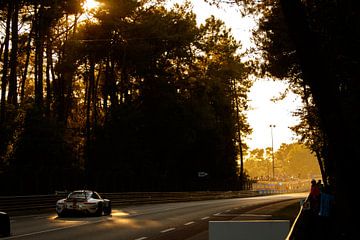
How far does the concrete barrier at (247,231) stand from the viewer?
6.92 metres

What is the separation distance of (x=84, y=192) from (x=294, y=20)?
19.1 meters

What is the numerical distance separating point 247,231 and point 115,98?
5038 centimetres

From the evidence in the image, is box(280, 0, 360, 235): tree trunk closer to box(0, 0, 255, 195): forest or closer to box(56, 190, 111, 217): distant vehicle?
box(56, 190, 111, 217): distant vehicle

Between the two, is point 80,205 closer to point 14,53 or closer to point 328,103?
point 14,53

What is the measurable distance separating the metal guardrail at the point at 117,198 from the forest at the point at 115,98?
9.05 ft

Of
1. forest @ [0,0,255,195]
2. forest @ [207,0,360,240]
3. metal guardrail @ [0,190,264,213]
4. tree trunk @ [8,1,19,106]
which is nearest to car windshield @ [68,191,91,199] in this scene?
metal guardrail @ [0,190,264,213]

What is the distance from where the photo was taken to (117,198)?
37375 mm

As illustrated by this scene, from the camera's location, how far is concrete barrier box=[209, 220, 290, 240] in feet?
22.7

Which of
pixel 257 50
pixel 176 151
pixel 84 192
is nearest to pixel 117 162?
pixel 176 151

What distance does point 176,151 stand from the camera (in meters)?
60.2

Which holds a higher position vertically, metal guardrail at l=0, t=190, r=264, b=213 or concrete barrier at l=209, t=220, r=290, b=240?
metal guardrail at l=0, t=190, r=264, b=213

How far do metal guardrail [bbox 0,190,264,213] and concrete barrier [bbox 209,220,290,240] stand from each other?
20.3 metres

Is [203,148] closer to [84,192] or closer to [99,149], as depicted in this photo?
[99,149]

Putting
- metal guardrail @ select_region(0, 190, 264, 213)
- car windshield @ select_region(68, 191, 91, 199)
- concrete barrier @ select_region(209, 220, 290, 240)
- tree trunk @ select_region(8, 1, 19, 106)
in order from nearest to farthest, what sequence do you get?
1. concrete barrier @ select_region(209, 220, 290, 240)
2. car windshield @ select_region(68, 191, 91, 199)
3. metal guardrail @ select_region(0, 190, 264, 213)
4. tree trunk @ select_region(8, 1, 19, 106)
